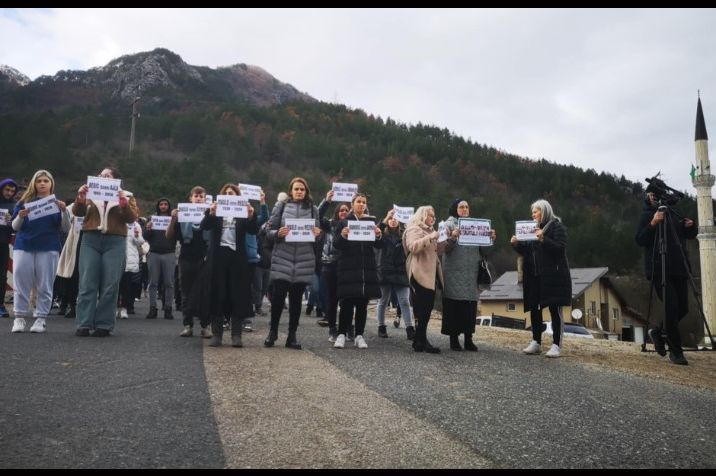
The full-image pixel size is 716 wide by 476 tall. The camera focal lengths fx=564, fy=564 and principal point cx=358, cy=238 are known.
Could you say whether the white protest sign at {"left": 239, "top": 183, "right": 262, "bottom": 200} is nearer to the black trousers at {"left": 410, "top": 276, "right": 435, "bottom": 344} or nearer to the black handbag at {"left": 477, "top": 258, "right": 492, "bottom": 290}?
the black trousers at {"left": 410, "top": 276, "right": 435, "bottom": 344}

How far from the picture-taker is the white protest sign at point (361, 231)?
7328 mm

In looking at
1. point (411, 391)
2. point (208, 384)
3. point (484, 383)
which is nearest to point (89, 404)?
point (208, 384)

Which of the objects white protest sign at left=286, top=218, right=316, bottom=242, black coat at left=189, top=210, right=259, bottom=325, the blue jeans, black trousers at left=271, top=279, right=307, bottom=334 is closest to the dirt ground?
black trousers at left=271, top=279, right=307, bottom=334

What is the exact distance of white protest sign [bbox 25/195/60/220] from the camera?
7.55 meters

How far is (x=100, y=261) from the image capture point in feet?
24.5

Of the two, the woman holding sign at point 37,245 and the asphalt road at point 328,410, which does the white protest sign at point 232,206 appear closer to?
the asphalt road at point 328,410

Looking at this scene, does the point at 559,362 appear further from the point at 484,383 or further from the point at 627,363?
the point at 484,383

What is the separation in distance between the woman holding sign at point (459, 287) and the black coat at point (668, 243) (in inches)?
80.5

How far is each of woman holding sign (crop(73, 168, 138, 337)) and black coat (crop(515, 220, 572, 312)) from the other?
544cm

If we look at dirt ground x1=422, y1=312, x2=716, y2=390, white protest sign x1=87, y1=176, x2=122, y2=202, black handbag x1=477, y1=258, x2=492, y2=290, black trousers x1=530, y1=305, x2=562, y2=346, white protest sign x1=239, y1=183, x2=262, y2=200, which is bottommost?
dirt ground x1=422, y1=312, x2=716, y2=390

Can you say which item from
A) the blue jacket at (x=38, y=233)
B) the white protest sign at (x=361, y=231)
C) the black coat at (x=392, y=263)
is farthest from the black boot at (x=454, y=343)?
the blue jacket at (x=38, y=233)

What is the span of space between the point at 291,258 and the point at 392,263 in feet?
8.42

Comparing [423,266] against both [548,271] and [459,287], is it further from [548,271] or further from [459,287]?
[548,271]

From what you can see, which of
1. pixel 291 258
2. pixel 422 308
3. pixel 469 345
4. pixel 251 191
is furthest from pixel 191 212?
pixel 469 345
